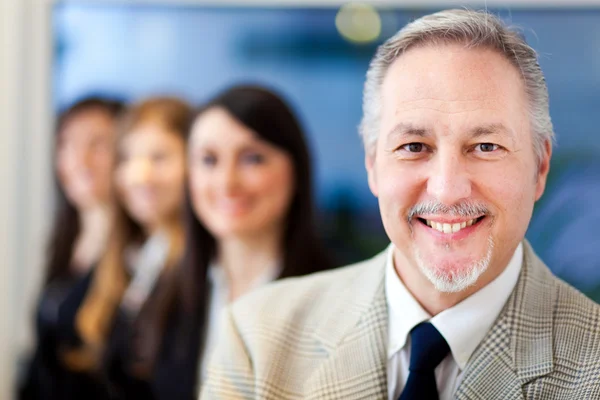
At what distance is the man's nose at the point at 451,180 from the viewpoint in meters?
0.86

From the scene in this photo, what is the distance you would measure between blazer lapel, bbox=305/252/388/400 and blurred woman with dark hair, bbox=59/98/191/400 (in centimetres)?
110

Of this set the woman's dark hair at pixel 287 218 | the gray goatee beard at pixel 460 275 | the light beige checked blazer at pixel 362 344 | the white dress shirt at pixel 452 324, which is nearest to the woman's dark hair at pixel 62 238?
the woman's dark hair at pixel 287 218

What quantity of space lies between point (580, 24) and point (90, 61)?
1476 millimetres

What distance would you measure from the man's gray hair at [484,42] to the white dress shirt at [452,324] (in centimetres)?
19

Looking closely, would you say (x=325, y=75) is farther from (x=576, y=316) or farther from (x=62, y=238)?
(x=576, y=316)

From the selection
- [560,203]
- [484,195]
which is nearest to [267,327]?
[484,195]

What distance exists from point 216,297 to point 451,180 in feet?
3.96

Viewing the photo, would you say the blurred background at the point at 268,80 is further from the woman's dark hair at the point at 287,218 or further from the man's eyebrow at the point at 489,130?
the man's eyebrow at the point at 489,130

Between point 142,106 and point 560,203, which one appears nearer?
point 560,203

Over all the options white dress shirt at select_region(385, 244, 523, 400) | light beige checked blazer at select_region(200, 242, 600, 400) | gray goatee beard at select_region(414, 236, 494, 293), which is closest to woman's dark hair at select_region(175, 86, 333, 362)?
light beige checked blazer at select_region(200, 242, 600, 400)

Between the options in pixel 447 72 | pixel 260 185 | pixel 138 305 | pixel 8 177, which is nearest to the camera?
pixel 447 72

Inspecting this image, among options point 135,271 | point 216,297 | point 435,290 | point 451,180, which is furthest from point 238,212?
point 451,180

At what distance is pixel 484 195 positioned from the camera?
88 cm

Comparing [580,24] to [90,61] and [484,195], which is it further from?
[90,61]
